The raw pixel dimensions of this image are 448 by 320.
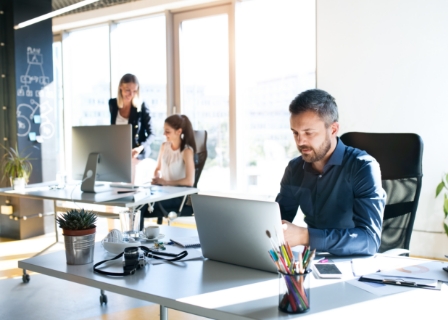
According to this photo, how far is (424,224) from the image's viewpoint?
4188 mm

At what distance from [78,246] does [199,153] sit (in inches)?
99.8

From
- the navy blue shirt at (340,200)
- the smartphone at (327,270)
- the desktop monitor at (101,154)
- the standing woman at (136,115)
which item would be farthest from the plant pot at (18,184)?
the smartphone at (327,270)

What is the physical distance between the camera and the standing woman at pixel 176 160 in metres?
4.04

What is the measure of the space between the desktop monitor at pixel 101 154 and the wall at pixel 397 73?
2.17 metres

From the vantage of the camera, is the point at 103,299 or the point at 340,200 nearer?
the point at 340,200

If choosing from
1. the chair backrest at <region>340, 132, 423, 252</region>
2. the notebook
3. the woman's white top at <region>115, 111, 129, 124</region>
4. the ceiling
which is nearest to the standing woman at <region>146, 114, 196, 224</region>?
the woman's white top at <region>115, 111, 129, 124</region>

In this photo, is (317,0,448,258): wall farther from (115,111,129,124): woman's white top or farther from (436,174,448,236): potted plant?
(115,111,129,124): woman's white top

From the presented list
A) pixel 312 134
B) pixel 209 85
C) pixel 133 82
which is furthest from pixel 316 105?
pixel 209 85

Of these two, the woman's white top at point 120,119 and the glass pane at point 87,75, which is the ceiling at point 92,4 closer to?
the glass pane at point 87,75

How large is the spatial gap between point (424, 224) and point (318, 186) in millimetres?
2537

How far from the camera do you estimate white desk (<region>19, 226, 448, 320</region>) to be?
1.24 metres

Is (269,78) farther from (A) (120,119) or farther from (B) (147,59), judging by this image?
(B) (147,59)

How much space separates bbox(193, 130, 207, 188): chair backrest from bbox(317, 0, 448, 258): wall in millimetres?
1328

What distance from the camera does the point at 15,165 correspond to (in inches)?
187
